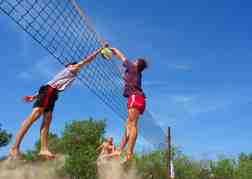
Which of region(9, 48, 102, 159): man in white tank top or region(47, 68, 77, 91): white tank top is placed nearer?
region(9, 48, 102, 159): man in white tank top

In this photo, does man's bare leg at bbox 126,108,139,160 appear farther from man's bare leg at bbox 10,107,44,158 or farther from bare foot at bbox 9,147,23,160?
bare foot at bbox 9,147,23,160

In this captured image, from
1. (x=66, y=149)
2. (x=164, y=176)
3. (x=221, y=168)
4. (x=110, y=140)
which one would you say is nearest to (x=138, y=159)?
(x=164, y=176)

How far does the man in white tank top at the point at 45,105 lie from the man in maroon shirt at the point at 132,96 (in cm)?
123

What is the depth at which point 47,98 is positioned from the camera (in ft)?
29.7

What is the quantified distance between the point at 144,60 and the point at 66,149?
40.7 meters

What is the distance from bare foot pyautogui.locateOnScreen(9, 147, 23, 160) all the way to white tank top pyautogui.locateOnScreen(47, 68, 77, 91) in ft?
5.09

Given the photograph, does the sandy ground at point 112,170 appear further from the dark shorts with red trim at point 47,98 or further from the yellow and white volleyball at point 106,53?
the yellow and white volleyball at point 106,53

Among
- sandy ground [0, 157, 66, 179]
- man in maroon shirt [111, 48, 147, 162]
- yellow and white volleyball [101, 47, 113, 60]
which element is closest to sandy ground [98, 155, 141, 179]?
man in maroon shirt [111, 48, 147, 162]

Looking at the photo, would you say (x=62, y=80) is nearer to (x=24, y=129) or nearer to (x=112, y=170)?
(x=24, y=129)

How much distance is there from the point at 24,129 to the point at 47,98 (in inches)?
32.7

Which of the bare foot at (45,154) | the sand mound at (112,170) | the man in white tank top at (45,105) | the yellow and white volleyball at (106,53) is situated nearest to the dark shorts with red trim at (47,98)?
the man in white tank top at (45,105)

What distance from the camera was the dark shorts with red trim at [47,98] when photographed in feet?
29.5

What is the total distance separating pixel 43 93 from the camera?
9.10m

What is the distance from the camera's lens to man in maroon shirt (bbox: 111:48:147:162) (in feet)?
31.3
